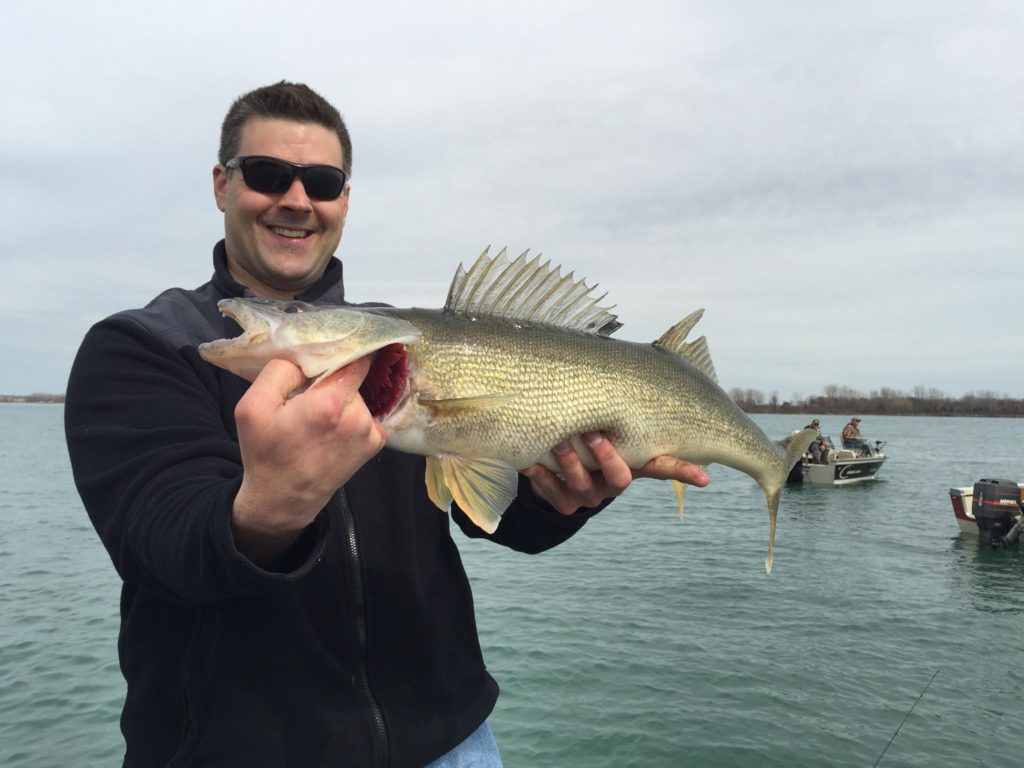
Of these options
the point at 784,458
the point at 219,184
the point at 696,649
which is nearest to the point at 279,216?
the point at 219,184

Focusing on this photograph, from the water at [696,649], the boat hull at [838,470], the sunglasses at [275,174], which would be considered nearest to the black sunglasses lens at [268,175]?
the sunglasses at [275,174]

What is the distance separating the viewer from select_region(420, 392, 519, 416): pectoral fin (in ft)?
8.89

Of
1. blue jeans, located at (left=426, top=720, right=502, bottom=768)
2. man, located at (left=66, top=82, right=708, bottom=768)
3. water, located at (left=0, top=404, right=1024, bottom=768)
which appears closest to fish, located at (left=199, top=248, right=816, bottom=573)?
man, located at (left=66, top=82, right=708, bottom=768)

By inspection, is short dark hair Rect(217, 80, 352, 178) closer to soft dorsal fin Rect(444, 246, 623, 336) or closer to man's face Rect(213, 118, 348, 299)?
man's face Rect(213, 118, 348, 299)

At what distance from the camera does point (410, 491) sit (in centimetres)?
285

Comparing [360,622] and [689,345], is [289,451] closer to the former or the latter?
[360,622]

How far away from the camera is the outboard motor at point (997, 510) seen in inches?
709

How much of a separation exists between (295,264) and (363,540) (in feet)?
4.10

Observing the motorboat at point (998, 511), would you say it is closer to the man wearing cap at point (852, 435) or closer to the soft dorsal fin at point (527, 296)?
the man wearing cap at point (852, 435)

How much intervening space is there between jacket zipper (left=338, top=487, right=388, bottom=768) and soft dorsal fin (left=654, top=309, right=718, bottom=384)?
1.81m

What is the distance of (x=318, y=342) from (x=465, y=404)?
0.68 metres

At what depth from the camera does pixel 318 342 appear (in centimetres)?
226

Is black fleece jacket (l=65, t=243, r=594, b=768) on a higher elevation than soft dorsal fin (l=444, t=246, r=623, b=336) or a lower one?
lower

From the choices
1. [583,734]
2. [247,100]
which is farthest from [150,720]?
[583,734]
